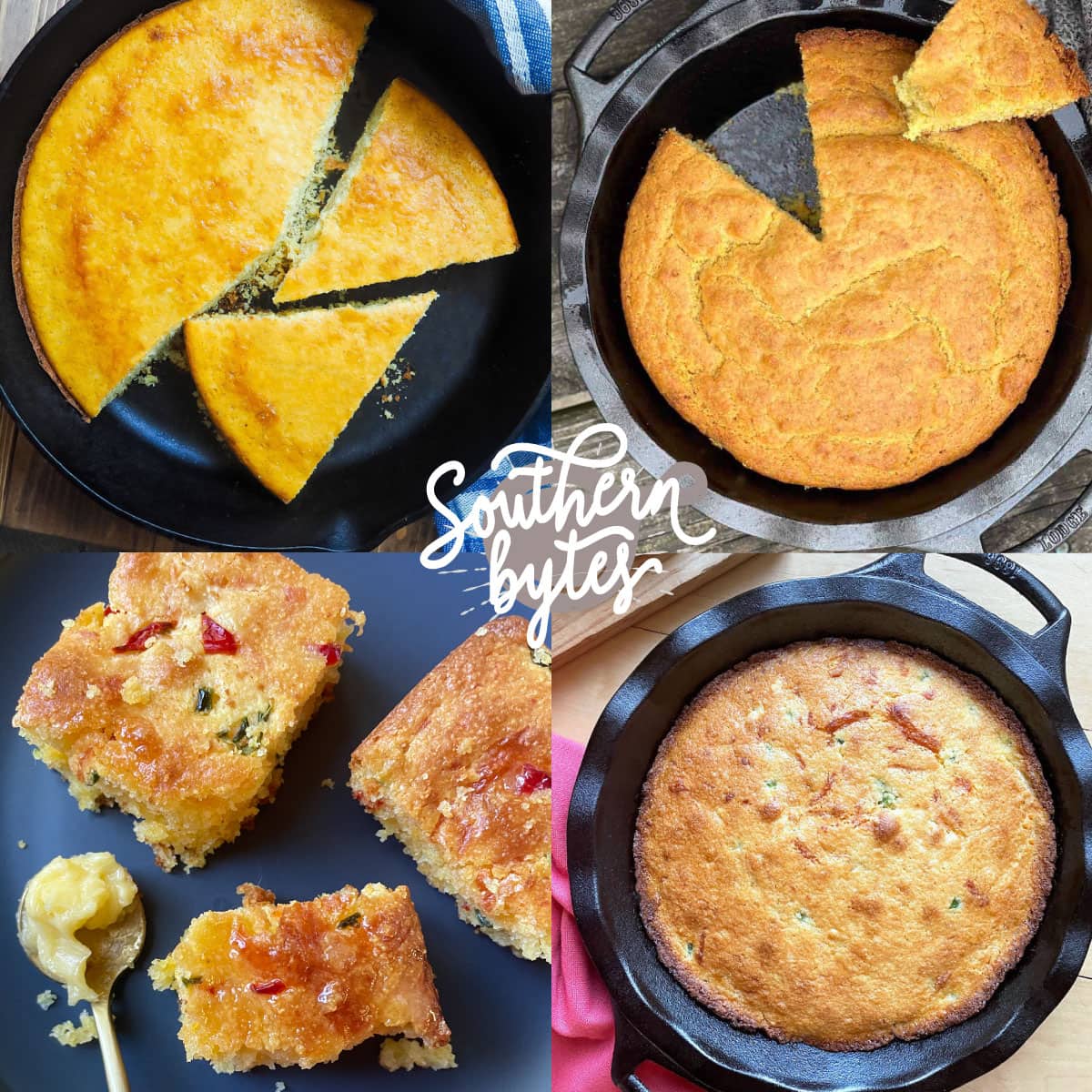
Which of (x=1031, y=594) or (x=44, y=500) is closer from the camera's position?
(x=1031, y=594)

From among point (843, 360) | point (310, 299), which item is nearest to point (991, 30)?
point (843, 360)

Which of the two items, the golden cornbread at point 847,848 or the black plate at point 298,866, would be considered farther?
the black plate at point 298,866

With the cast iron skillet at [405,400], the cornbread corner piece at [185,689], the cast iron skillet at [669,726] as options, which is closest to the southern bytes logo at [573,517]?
the cast iron skillet at [405,400]

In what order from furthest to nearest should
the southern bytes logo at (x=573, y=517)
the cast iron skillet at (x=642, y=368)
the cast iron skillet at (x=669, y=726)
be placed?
the southern bytes logo at (x=573, y=517), the cast iron skillet at (x=642, y=368), the cast iron skillet at (x=669, y=726)

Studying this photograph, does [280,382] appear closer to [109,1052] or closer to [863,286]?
[863,286]

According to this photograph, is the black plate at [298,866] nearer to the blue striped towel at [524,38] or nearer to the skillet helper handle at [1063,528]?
the blue striped towel at [524,38]

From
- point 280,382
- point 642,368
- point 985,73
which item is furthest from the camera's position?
point 280,382

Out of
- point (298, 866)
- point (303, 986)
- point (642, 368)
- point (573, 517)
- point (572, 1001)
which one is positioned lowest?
point (572, 1001)

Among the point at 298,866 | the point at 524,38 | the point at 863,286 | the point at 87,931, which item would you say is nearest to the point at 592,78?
the point at 524,38
